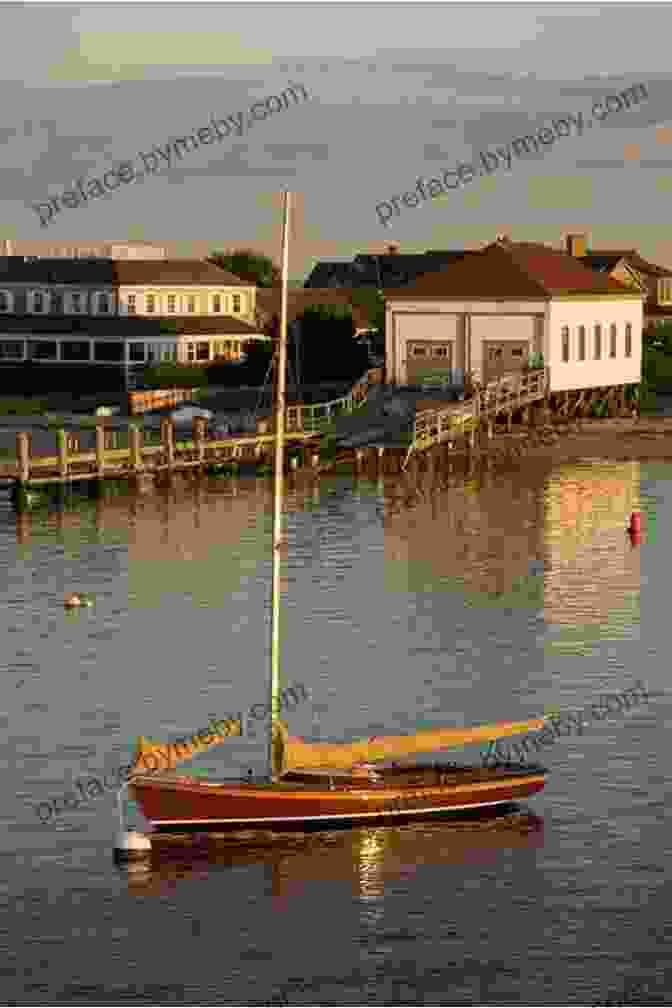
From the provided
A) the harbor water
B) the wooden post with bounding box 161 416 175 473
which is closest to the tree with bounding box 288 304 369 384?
the wooden post with bounding box 161 416 175 473

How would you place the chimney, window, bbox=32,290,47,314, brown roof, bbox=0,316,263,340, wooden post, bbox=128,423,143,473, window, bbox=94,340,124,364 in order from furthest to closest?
1. the chimney
2. window, bbox=32,290,47,314
3. brown roof, bbox=0,316,263,340
4. window, bbox=94,340,124,364
5. wooden post, bbox=128,423,143,473

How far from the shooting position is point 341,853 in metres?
35.5

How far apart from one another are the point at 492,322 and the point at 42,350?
2938 cm

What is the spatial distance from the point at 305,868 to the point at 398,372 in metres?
74.3

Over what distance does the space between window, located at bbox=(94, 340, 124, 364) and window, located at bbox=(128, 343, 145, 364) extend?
511 millimetres

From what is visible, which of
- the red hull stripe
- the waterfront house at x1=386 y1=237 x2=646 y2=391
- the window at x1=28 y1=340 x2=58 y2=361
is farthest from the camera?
the window at x1=28 y1=340 x2=58 y2=361

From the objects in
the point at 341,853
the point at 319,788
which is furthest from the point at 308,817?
the point at 341,853

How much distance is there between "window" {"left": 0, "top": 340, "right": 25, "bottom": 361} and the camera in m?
124

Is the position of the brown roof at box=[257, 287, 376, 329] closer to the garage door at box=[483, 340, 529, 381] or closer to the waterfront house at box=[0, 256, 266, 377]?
the waterfront house at box=[0, 256, 266, 377]

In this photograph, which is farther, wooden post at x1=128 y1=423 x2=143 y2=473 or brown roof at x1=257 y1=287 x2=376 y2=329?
brown roof at x1=257 y1=287 x2=376 y2=329

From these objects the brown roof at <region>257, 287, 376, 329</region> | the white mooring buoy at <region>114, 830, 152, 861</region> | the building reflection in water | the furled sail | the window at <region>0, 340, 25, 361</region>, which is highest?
the brown roof at <region>257, 287, 376, 329</region>

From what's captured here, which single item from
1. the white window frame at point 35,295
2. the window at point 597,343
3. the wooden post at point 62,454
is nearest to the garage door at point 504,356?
the window at point 597,343

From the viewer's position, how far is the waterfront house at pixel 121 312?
121 metres

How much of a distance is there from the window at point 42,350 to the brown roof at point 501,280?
2339 cm
